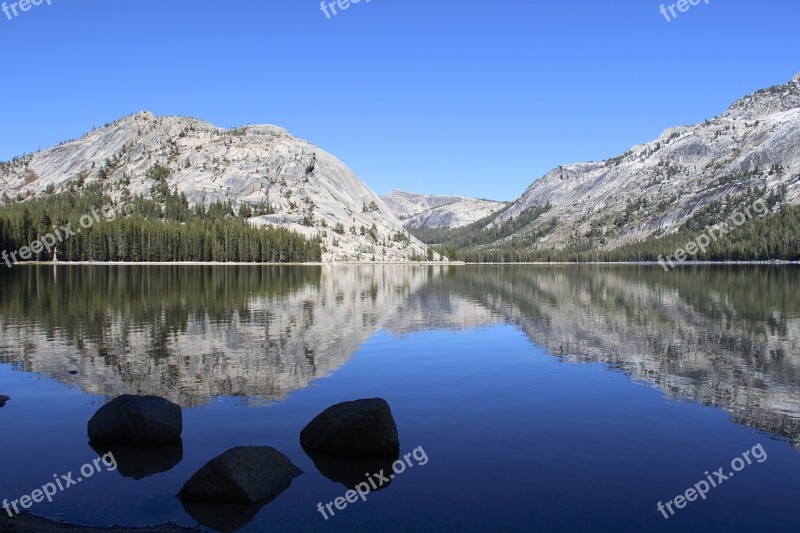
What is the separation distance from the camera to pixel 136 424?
24.6 meters

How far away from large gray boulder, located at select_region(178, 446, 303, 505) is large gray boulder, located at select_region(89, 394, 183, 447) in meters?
5.53

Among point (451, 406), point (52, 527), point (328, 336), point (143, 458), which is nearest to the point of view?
point (52, 527)

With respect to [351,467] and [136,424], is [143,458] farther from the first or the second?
[351,467]

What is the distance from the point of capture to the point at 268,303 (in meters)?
81.1

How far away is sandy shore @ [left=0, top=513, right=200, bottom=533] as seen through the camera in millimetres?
16587

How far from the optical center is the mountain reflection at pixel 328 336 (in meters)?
34.8
